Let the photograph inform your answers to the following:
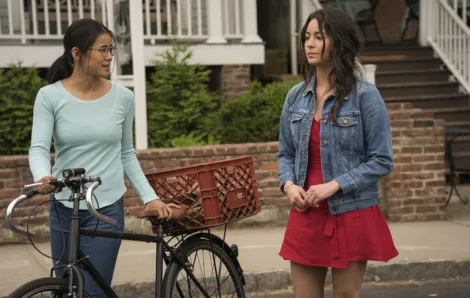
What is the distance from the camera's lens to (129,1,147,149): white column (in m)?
9.11

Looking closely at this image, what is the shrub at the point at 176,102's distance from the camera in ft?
34.1

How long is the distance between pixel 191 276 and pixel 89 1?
25.8ft

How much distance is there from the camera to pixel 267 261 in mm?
7473

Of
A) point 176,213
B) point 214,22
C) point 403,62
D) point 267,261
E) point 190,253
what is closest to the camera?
point 176,213

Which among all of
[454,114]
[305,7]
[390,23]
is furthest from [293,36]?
[454,114]

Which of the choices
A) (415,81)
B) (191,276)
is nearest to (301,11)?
(415,81)

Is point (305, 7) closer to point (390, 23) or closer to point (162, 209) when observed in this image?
point (390, 23)

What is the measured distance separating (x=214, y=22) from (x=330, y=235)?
7.82m

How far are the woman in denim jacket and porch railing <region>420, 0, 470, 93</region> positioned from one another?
28.6 ft

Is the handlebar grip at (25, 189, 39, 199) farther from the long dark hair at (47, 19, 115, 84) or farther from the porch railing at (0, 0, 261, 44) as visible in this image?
the porch railing at (0, 0, 261, 44)

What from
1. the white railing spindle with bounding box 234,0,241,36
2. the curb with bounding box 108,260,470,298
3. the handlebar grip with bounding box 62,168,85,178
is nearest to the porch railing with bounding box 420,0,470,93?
the white railing spindle with bounding box 234,0,241,36

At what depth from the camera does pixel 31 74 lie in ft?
33.6

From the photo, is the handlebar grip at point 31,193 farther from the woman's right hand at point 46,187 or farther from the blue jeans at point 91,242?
the blue jeans at point 91,242

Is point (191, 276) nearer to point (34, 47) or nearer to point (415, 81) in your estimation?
point (34, 47)
